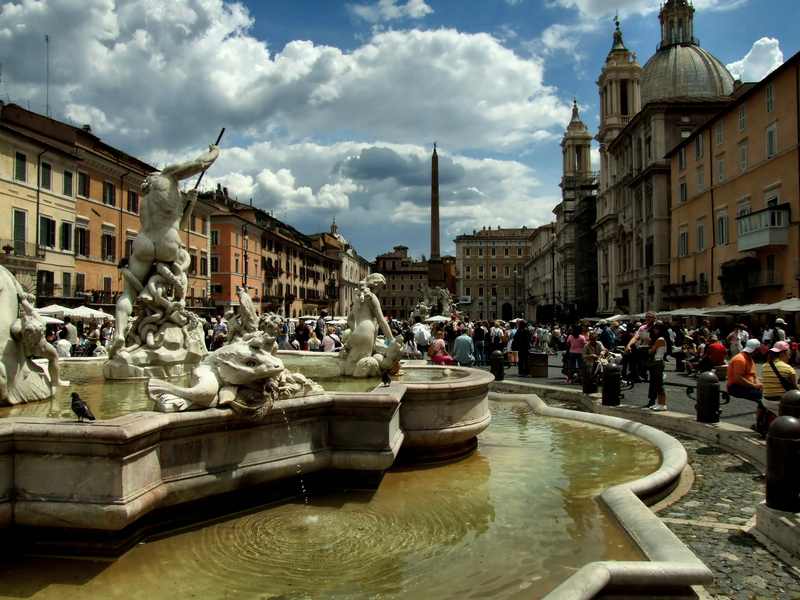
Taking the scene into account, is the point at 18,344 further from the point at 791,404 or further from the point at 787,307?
the point at 787,307

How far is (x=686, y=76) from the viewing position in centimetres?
5744

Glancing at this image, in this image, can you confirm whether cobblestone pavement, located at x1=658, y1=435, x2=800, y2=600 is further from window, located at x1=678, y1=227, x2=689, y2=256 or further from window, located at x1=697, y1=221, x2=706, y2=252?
window, located at x1=678, y1=227, x2=689, y2=256

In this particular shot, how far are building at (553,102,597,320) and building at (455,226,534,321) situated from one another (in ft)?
115

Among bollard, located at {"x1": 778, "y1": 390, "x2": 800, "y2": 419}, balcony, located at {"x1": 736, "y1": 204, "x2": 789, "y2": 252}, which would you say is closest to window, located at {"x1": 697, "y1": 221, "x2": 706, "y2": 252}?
balcony, located at {"x1": 736, "y1": 204, "x2": 789, "y2": 252}

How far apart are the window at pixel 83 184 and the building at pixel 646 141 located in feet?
134

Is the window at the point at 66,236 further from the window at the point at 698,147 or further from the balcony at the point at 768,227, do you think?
the window at the point at 698,147

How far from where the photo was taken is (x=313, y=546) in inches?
182

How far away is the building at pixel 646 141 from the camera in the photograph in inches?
2047

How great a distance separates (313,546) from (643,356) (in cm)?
1186

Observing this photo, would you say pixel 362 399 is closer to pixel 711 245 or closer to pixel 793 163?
pixel 793 163

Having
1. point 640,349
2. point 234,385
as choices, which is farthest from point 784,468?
point 640,349

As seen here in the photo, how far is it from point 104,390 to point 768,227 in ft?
105

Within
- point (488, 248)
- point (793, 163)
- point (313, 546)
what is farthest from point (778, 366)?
point (488, 248)

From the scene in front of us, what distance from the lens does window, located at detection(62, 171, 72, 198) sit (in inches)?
1364
